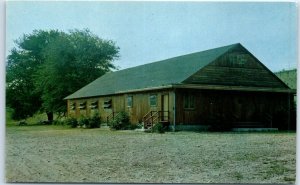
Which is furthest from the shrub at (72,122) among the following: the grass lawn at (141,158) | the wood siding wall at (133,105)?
the wood siding wall at (133,105)

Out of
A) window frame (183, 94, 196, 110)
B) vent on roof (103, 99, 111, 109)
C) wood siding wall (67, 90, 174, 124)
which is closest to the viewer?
wood siding wall (67, 90, 174, 124)

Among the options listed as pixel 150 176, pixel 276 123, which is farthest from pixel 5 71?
pixel 276 123

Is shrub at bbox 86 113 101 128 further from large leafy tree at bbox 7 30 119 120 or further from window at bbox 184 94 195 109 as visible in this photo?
window at bbox 184 94 195 109

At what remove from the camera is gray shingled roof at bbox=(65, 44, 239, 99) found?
50.6ft

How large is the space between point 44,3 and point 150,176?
4.90 metres

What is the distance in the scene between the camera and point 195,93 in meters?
17.5

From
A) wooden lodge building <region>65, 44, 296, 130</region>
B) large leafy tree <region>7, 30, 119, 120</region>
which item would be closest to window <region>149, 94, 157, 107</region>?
wooden lodge building <region>65, 44, 296, 130</region>

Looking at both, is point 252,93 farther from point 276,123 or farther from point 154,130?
point 154,130

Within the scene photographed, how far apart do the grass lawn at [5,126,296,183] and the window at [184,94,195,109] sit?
253 centimetres

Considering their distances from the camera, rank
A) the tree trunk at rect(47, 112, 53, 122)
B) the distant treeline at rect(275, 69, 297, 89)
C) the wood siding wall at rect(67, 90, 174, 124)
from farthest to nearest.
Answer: the wood siding wall at rect(67, 90, 174, 124) → the tree trunk at rect(47, 112, 53, 122) → the distant treeline at rect(275, 69, 297, 89)

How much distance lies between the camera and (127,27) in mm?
13688

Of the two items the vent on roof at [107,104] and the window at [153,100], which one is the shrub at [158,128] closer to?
the window at [153,100]

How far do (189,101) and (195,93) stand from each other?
0.33 meters

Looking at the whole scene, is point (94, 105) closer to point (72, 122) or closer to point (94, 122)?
point (94, 122)
